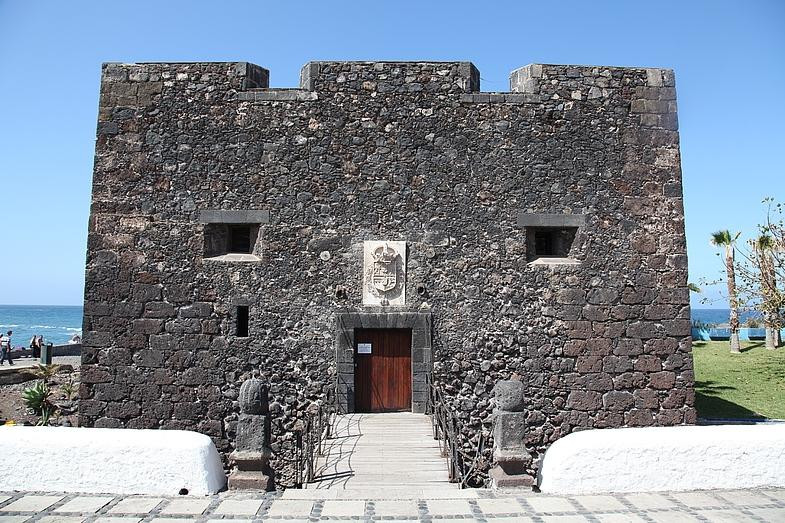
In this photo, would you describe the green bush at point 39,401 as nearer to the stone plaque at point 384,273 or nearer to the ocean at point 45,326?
the stone plaque at point 384,273

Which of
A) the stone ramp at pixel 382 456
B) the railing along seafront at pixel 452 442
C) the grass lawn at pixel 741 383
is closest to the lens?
the stone ramp at pixel 382 456

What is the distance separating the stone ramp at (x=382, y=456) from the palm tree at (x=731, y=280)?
1296 centimetres

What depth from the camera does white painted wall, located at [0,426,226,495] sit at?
5992mm

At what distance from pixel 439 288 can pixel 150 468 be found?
506 cm

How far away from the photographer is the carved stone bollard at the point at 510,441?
623 cm

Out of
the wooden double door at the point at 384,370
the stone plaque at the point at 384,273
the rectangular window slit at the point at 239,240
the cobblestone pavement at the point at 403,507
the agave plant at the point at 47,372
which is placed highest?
the rectangular window slit at the point at 239,240

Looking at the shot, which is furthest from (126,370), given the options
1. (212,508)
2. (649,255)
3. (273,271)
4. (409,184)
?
(649,255)

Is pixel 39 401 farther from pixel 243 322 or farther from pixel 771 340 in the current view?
pixel 771 340

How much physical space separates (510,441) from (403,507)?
1390 mm

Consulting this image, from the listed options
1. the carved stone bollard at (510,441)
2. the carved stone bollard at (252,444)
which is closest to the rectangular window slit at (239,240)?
the carved stone bollard at (252,444)

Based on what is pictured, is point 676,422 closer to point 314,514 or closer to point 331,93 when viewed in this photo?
point 314,514

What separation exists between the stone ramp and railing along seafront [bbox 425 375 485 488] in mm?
117

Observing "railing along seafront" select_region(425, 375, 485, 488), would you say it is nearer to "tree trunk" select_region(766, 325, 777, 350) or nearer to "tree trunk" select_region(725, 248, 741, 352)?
"tree trunk" select_region(725, 248, 741, 352)

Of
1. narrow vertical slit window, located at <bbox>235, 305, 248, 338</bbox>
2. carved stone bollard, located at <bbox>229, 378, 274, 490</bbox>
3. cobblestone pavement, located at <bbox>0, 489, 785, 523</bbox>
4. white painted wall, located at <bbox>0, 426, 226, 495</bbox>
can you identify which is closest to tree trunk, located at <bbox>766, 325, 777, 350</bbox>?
cobblestone pavement, located at <bbox>0, 489, 785, 523</bbox>
